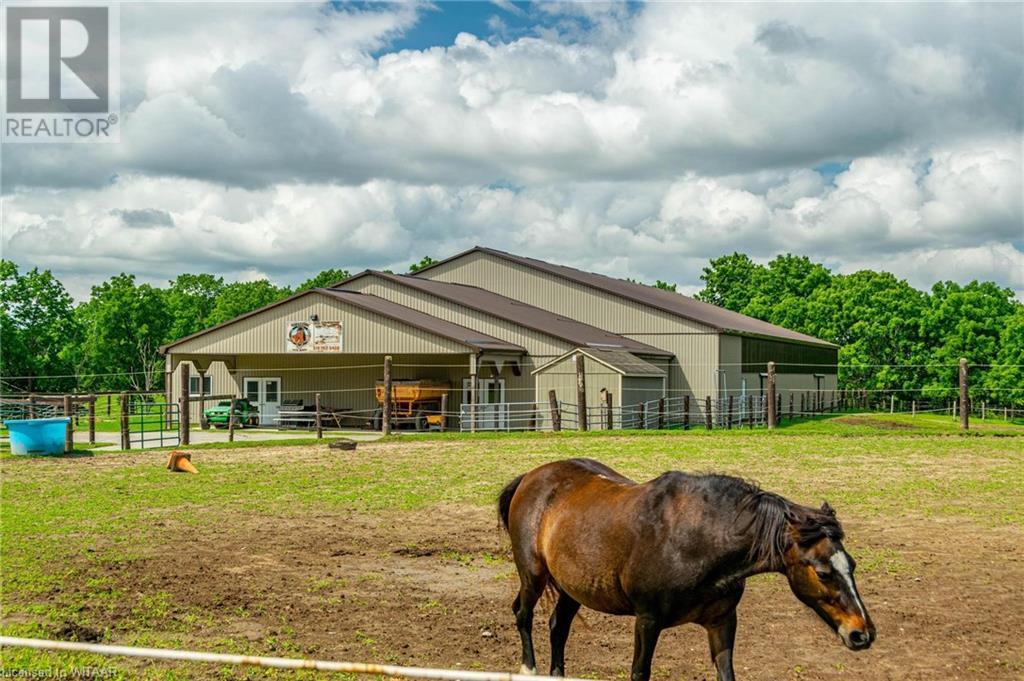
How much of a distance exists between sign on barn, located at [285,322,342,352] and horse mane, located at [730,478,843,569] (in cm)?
3176

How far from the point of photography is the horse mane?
16.5ft

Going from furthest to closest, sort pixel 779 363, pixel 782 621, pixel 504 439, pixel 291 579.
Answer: pixel 779 363 → pixel 504 439 → pixel 291 579 → pixel 782 621

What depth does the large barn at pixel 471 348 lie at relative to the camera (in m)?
34.5

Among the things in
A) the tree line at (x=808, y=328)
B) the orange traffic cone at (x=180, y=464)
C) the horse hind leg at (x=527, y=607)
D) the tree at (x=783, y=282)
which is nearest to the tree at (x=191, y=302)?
the tree line at (x=808, y=328)

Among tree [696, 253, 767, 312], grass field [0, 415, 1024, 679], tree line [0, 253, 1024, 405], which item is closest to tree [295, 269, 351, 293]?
tree line [0, 253, 1024, 405]

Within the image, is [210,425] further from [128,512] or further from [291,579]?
[291,579]

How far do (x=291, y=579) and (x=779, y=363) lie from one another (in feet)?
134

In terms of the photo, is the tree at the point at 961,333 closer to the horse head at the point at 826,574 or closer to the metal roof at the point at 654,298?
the metal roof at the point at 654,298

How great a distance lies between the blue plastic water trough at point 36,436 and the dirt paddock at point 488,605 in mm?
11130

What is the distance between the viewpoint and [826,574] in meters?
4.93

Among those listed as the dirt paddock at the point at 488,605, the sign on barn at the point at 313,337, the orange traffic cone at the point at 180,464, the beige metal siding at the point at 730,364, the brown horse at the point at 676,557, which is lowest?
the dirt paddock at the point at 488,605

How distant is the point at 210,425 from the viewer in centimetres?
3703

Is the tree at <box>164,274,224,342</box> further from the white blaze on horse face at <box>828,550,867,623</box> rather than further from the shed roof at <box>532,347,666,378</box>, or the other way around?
the white blaze on horse face at <box>828,550,867,623</box>

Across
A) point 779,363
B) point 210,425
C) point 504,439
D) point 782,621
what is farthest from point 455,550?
point 779,363
